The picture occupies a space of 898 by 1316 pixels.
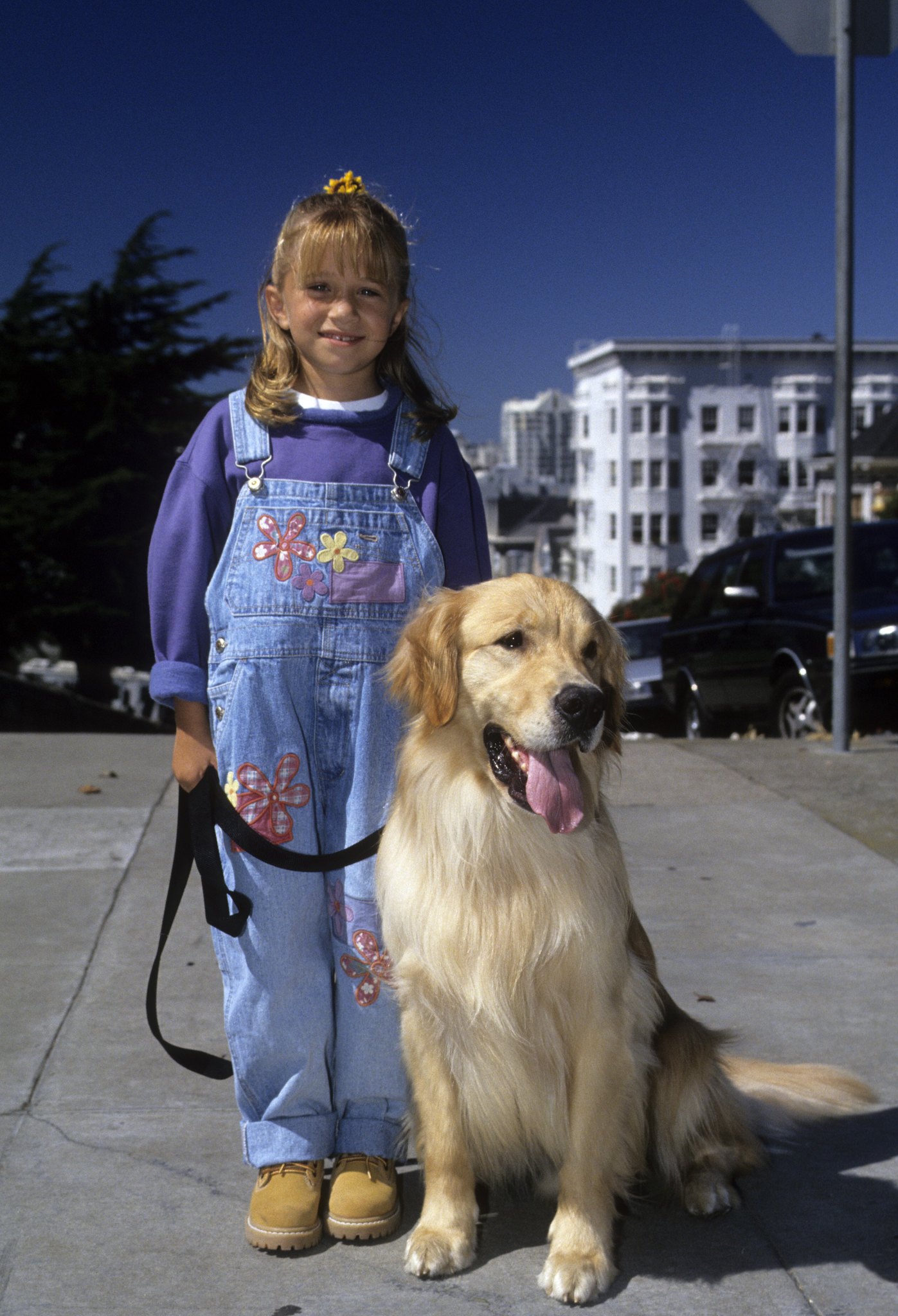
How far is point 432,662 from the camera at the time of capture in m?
2.79

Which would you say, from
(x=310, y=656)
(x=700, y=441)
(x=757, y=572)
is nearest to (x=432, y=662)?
(x=310, y=656)

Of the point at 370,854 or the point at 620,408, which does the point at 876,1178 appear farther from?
the point at 620,408

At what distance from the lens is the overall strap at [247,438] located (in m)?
2.95

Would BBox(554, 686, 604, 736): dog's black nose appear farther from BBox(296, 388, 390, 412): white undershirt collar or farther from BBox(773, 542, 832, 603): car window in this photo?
BBox(773, 542, 832, 603): car window

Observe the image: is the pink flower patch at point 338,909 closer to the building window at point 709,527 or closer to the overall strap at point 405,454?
the overall strap at point 405,454

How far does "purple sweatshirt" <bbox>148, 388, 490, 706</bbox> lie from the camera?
117 inches

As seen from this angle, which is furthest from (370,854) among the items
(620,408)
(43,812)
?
(620,408)

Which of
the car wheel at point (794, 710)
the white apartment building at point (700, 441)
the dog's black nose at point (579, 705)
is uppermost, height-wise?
the white apartment building at point (700, 441)

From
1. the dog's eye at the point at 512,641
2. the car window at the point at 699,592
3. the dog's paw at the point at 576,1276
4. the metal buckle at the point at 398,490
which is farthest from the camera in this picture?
the car window at the point at 699,592

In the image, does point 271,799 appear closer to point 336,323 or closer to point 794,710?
point 336,323

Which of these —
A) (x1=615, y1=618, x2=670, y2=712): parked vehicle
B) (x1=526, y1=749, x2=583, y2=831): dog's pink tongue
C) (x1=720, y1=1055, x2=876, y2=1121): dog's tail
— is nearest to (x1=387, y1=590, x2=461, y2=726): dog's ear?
(x1=526, y1=749, x2=583, y2=831): dog's pink tongue

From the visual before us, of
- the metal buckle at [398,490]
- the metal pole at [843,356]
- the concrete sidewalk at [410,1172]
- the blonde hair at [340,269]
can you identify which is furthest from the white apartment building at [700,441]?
the metal buckle at [398,490]

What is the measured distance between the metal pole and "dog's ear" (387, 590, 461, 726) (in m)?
5.94

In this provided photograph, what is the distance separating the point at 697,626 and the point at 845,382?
305 cm
